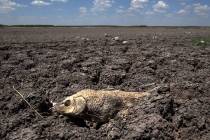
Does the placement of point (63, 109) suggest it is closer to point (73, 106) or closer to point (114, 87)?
point (73, 106)

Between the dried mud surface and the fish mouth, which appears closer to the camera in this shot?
the dried mud surface

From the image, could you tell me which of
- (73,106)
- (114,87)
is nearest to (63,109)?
(73,106)

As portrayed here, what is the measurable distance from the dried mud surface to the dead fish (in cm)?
14

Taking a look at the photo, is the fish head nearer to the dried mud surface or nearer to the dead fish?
the dead fish

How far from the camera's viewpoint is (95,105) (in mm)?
6051

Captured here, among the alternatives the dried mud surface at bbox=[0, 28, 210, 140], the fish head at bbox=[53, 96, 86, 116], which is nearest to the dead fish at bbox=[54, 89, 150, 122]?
the fish head at bbox=[53, 96, 86, 116]

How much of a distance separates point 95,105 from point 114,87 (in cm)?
205

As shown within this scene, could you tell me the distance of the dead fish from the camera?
5996 mm

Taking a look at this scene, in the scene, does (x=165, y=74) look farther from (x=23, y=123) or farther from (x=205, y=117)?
(x=23, y=123)

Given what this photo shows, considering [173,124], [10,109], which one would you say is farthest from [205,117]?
[10,109]

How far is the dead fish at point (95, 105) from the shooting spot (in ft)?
19.7

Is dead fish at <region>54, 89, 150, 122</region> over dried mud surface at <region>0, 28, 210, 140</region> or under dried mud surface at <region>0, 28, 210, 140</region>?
over

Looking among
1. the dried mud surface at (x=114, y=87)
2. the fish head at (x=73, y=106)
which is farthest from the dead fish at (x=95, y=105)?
the dried mud surface at (x=114, y=87)

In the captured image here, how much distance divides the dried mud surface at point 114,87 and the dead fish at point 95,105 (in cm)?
14
